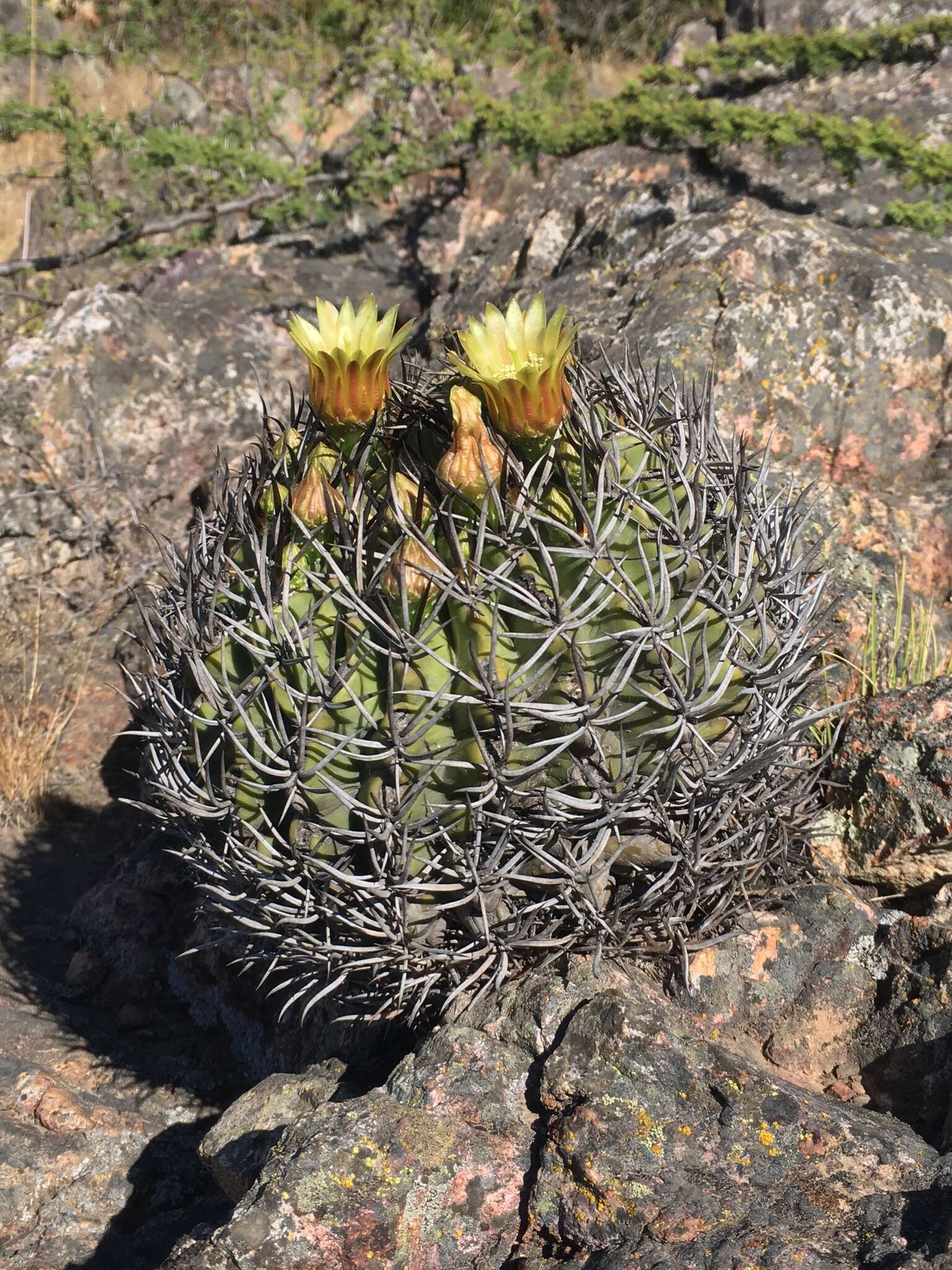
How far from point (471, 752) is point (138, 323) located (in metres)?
4.33

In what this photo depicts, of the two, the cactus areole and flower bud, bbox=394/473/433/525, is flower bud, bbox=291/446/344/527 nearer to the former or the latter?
the cactus areole

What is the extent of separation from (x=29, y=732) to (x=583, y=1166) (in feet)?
12.0

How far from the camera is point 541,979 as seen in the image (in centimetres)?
267

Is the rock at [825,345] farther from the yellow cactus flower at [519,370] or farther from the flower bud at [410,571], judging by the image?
the flower bud at [410,571]

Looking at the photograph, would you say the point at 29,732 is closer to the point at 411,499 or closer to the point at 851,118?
the point at 411,499

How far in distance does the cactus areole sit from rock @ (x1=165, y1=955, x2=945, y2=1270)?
23 cm

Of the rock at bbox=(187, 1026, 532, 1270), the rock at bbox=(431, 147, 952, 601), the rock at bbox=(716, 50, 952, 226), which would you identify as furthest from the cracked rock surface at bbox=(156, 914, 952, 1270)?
the rock at bbox=(716, 50, 952, 226)

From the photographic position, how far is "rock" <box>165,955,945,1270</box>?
2.10m

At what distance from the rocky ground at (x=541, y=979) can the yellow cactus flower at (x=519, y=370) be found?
3.55ft

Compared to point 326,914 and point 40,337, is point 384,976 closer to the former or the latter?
point 326,914

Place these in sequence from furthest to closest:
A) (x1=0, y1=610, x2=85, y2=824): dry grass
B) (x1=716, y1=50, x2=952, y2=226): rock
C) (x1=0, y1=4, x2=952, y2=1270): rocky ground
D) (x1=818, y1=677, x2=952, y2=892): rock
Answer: (x1=716, y1=50, x2=952, y2=226): rock → (x1=0, y1=610, x2=85, y2=824): dry grass → (x1=818, y1=677, x2=952, y2=892): rock → (x1=0, y1=4, x2=952, y2=1270): rocky ground

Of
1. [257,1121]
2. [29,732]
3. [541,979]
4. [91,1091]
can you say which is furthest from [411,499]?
[29,732]

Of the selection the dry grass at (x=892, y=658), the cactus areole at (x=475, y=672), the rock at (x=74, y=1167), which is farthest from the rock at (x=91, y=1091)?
the dry grass at (x=892, y=658)

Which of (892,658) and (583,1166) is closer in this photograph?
(583,1166)
